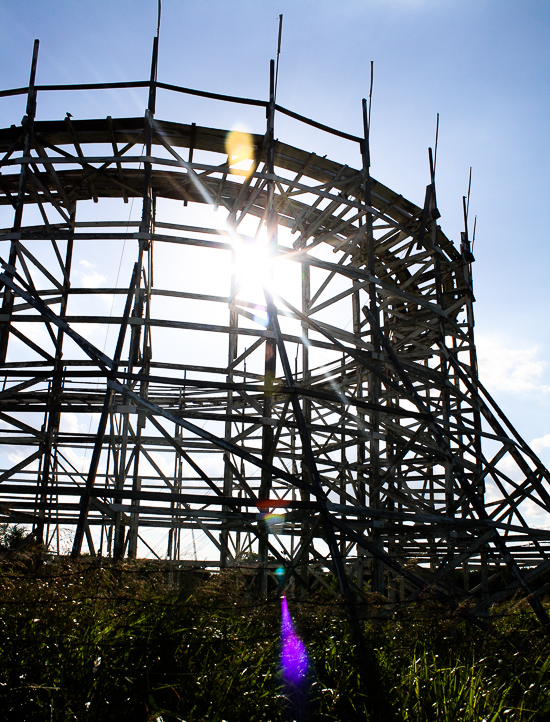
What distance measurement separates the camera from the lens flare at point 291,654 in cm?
442

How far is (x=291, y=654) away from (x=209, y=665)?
653 millimetres

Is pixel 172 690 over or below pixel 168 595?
below

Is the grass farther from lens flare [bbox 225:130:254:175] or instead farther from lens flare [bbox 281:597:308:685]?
lens flare [bbox 225:130:254:175]

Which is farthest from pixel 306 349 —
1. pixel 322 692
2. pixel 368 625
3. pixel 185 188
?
pixel 322 692

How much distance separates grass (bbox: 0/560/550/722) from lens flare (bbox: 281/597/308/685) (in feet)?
0.22

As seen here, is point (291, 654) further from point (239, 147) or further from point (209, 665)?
point (239, 147)

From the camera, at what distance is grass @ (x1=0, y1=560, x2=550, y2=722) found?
3869 mm

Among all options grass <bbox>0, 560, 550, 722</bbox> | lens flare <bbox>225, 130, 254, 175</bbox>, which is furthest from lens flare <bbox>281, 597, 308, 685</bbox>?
lens flare <bbox>225, 130, 254, 175</bbox>

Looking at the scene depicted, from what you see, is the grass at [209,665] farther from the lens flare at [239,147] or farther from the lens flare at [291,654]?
the lens flare at [239,147]

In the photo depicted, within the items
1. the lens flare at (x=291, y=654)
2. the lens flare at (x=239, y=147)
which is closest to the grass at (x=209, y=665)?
the lens flare at (x=291, y=654)

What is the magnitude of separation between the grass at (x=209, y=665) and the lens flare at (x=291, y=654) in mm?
67

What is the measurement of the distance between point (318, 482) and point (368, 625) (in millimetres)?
2156

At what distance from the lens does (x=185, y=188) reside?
43.3 feet

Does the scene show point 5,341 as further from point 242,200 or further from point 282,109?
point 282,109
